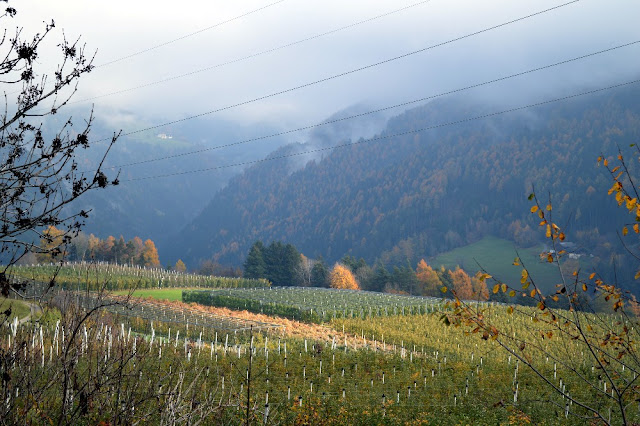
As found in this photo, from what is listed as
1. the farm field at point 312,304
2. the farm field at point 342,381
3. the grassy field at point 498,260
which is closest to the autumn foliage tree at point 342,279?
the farm field at point 312,304

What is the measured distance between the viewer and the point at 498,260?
160750 millimetres

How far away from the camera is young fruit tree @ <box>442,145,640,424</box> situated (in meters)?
6.24

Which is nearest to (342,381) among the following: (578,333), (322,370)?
(322,370)

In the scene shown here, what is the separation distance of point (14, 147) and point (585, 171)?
194 m

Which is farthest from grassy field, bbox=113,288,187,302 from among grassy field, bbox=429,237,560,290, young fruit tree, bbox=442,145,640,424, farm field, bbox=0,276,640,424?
grassy field, bbox=429,237,560,290

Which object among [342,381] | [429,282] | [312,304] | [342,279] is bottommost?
[429,282]

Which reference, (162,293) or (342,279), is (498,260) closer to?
(342,279)

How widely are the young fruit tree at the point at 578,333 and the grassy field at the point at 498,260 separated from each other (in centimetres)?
9781

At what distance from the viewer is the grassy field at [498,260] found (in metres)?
142

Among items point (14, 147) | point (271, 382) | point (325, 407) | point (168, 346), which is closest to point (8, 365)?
point (14, 147)

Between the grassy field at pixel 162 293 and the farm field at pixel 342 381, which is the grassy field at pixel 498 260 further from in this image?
the farm field at pixel 342 381

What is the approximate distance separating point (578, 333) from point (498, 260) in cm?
14114

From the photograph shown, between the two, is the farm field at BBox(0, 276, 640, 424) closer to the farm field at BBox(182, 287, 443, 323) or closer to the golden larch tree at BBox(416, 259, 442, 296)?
the farm field at BBox(182, 287, 443, 323)

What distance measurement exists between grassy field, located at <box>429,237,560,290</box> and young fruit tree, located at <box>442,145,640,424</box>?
97814mm
